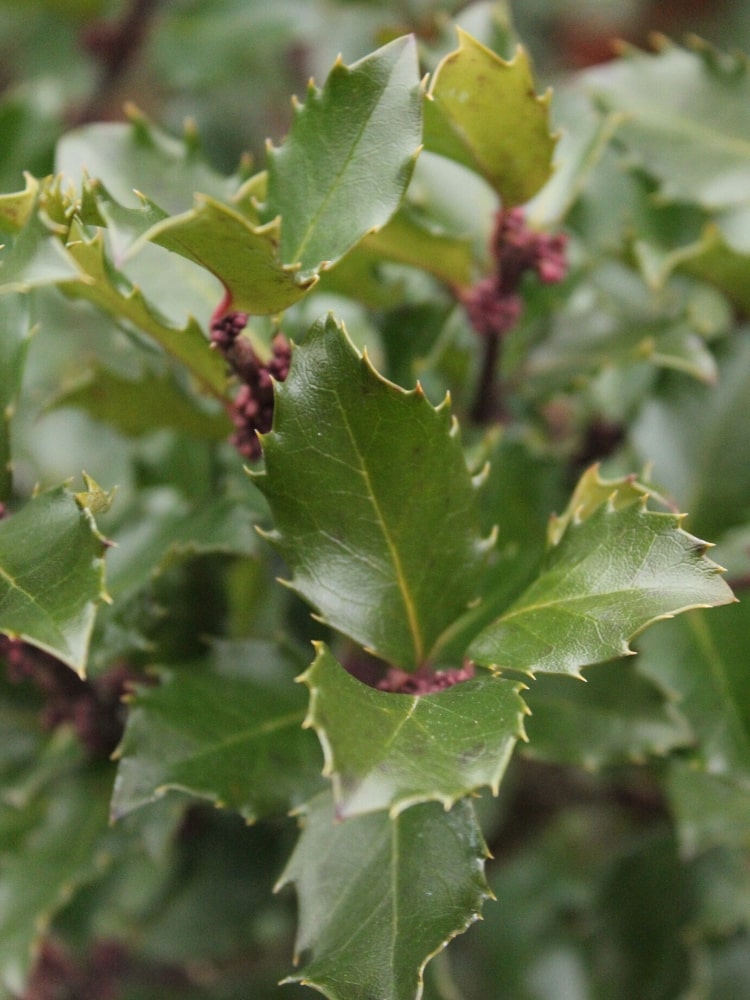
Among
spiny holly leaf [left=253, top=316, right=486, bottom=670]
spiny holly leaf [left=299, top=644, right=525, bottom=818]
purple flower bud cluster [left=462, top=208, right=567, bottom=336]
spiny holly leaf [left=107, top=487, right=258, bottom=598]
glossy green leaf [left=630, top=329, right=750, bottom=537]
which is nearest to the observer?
spiny holly leaf [left=299, top=644, right=525, bottom=818]

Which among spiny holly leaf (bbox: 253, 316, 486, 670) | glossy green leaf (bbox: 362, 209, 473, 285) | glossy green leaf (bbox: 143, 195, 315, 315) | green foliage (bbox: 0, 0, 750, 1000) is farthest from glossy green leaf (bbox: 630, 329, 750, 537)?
glossy green leaf (bbox: 143, 195, 315, 315)

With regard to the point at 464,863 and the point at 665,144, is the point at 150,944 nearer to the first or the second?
the point at 464,863

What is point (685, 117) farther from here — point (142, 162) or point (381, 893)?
point (381, 893)

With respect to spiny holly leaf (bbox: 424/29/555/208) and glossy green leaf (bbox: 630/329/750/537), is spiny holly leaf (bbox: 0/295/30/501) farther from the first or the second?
glossy green leaf (bbox: 630/329/750/537)

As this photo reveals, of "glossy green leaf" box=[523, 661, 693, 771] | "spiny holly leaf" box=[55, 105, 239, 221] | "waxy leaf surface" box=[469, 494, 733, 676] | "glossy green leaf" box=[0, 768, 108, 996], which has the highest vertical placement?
"spiny holly leaf" box=[55, 105, 239, 221]

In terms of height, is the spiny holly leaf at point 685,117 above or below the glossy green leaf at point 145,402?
above

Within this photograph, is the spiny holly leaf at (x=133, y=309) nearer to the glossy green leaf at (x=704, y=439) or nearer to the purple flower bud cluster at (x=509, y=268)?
the purple flower bud cluster at (x=509, y=268)

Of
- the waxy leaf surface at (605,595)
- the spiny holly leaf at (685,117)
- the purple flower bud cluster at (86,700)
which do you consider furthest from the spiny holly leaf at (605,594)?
the spiny holly leaf at (685,117)
